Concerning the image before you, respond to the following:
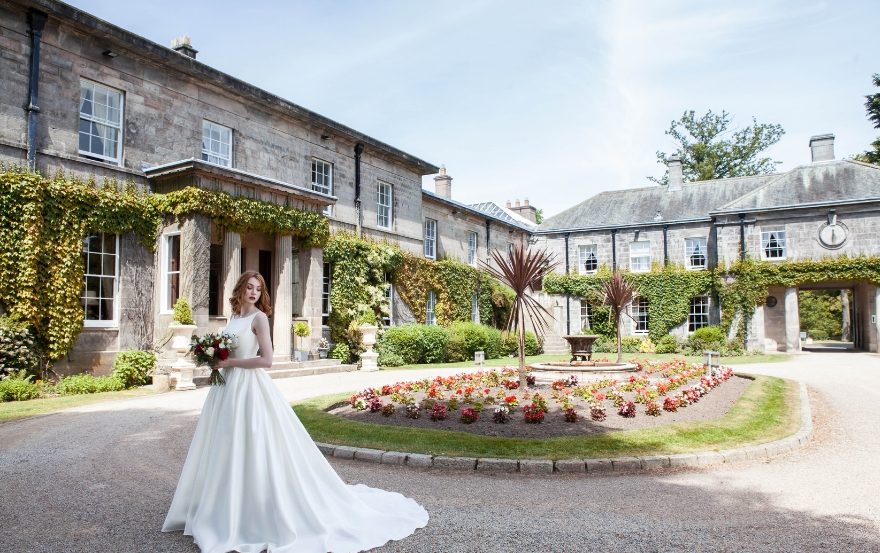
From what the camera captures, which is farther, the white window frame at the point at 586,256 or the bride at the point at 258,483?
the white window frame at the point at 586,256

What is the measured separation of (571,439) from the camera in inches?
274

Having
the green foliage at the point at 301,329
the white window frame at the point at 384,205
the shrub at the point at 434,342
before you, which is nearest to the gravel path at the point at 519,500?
the green foliage at the point at 301,329

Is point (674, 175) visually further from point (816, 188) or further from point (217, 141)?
point (217, 141)

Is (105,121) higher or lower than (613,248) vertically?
higher

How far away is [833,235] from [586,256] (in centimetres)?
1159

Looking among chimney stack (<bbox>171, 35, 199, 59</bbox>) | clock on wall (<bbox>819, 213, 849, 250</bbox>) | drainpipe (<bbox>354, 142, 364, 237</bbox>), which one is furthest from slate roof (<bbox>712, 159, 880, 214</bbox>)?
chimney stack (<bbox>171, 35, 199, 59</bbox>)

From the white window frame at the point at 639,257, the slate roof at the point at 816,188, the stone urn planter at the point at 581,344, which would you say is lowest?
the stone urn planter at the point at 581,344

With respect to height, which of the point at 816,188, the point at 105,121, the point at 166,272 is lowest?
the point at 166,272

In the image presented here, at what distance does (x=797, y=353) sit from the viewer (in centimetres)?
2480

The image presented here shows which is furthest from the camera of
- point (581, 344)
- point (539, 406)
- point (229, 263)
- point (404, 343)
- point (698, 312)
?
point (698, 312)

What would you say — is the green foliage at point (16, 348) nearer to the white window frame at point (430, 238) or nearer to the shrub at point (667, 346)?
the white window frame at point (430, 238)

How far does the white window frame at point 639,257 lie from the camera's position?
3112 centimetres

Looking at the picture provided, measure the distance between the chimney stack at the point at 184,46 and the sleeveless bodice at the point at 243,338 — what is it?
13644mm

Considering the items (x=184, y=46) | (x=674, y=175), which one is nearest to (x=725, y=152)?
(x=674, y=175)
